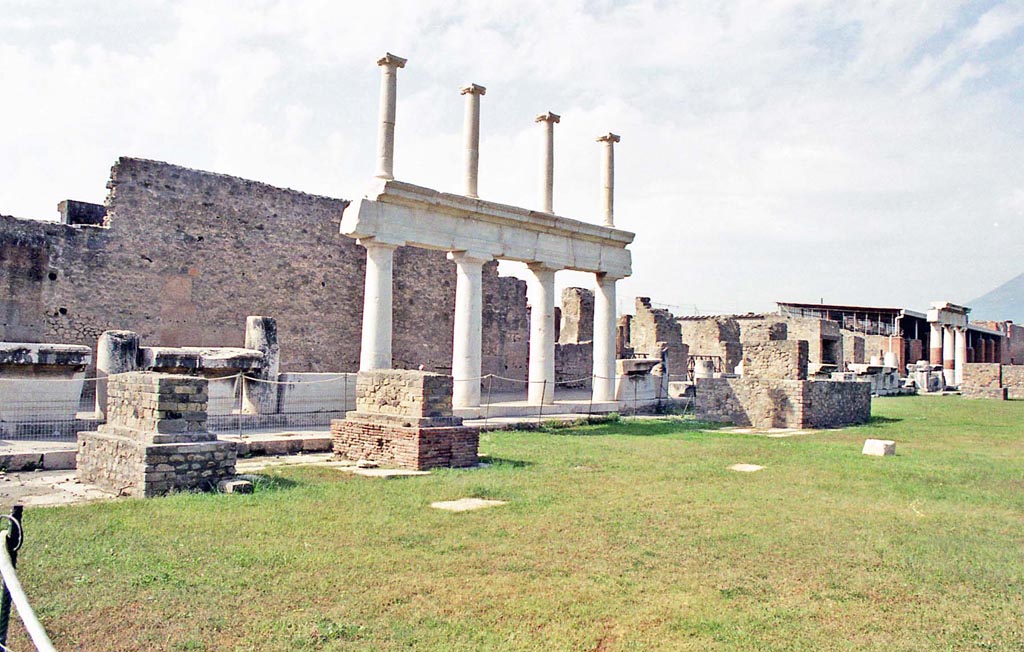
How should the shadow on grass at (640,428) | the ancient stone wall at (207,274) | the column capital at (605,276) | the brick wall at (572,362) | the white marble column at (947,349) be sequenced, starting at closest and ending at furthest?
1. the shadow on grass at (640,428)
2. the ancient stone wall at (207,274)
3. the column capital at (605,276)
4. the brick wall at (572,362)
5. the white marble column at (947,349)

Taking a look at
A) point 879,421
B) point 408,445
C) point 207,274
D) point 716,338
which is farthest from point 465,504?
point 716,338

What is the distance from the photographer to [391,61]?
48.2ft

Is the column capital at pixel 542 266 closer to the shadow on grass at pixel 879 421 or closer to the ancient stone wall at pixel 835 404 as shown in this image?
the ancient stone wall at pixel 835 404

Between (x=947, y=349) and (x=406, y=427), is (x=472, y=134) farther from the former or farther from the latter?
(x=947, y=349)

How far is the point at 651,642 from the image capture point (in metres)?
4.27

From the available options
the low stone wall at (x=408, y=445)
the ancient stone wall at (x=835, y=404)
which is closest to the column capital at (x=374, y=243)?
the low stone wall at (x=408, y=445)

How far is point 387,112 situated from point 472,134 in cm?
202

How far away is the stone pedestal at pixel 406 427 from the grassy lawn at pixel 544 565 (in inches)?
26.7

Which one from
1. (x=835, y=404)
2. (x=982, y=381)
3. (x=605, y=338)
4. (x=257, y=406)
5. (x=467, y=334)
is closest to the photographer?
(x=257, y=406)

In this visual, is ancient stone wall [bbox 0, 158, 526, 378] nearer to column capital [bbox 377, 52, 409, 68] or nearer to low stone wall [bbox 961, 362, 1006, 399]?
column capital [bbox 377, 52, 409, 68]

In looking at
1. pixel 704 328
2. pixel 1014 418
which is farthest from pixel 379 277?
pixel 704 328

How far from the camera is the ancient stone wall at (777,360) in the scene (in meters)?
18.1

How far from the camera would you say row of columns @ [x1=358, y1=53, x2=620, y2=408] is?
1455 cm

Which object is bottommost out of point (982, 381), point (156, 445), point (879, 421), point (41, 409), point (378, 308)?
point (879, 421)
